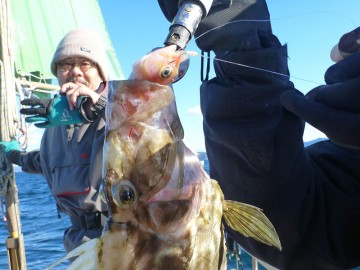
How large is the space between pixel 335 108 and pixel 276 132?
26 cm

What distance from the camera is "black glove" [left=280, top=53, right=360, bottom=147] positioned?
1751mm

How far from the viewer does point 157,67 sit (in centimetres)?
125

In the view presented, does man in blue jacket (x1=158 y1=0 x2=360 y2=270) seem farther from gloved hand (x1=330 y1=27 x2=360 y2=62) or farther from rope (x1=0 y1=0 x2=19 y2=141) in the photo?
rope (x1=0 y1=0 x2=19 y2=141)

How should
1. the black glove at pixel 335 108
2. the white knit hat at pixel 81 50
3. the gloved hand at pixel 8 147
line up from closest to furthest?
the black glove at pixel 335 108 < the white knit hat at pixel 81 50 < the gloved hand at pixel 8 147

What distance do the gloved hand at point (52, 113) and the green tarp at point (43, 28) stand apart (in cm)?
650

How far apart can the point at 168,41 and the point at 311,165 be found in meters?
1.06

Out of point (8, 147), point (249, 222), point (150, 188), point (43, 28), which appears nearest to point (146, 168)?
point (150, 188)

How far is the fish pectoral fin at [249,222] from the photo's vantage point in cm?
149

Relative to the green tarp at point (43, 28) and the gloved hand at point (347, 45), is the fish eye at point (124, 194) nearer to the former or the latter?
the gloved hand at point (347, 45)

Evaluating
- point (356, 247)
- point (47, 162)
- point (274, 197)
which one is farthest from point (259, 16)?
point (47, 162)

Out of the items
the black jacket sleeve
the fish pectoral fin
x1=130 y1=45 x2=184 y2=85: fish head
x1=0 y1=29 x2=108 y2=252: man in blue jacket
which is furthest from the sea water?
x1=130 y1=45 x2=184 y2=85: fish head

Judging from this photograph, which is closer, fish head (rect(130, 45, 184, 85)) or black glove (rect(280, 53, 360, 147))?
fish head (rect(130, 45, 184, 85))

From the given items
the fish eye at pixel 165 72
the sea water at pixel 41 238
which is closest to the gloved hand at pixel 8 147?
the sea water at pixel 41 238

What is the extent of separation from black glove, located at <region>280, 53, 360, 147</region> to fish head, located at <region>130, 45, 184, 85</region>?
713 millimetres
